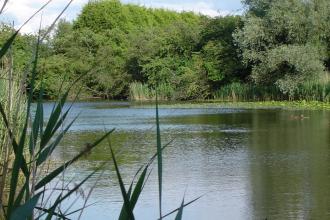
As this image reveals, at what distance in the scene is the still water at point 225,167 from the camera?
5801 millimetres

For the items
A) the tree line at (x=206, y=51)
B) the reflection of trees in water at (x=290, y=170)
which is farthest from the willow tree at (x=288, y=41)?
the reflection of trees in water at (x=290, y=170)

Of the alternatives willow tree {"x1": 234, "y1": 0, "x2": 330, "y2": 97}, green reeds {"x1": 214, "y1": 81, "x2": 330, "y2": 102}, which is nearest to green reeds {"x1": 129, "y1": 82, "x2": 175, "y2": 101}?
green reeds {"x1": 214, "y1": 81, "x2": 330, "y2": 102}

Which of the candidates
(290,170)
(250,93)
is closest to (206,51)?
(250,93)

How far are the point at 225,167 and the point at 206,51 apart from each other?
20.0 meters

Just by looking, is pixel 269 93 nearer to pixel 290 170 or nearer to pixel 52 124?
pixel 290 170

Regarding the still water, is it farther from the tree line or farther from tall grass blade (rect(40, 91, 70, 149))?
the tree line

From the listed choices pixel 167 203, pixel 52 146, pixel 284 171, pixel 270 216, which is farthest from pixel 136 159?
pixel 52 146

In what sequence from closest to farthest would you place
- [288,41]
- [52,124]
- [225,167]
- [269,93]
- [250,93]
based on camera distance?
[52,124]
[225,167]
[288,41]
[269,93]
[250,93]

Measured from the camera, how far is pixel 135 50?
31.2m

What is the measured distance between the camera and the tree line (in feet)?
71.9

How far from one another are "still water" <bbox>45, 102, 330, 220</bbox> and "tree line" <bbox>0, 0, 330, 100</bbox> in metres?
3.22

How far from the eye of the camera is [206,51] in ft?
91.9

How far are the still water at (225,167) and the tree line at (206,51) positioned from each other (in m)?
3.22

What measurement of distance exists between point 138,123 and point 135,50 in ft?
53.8
